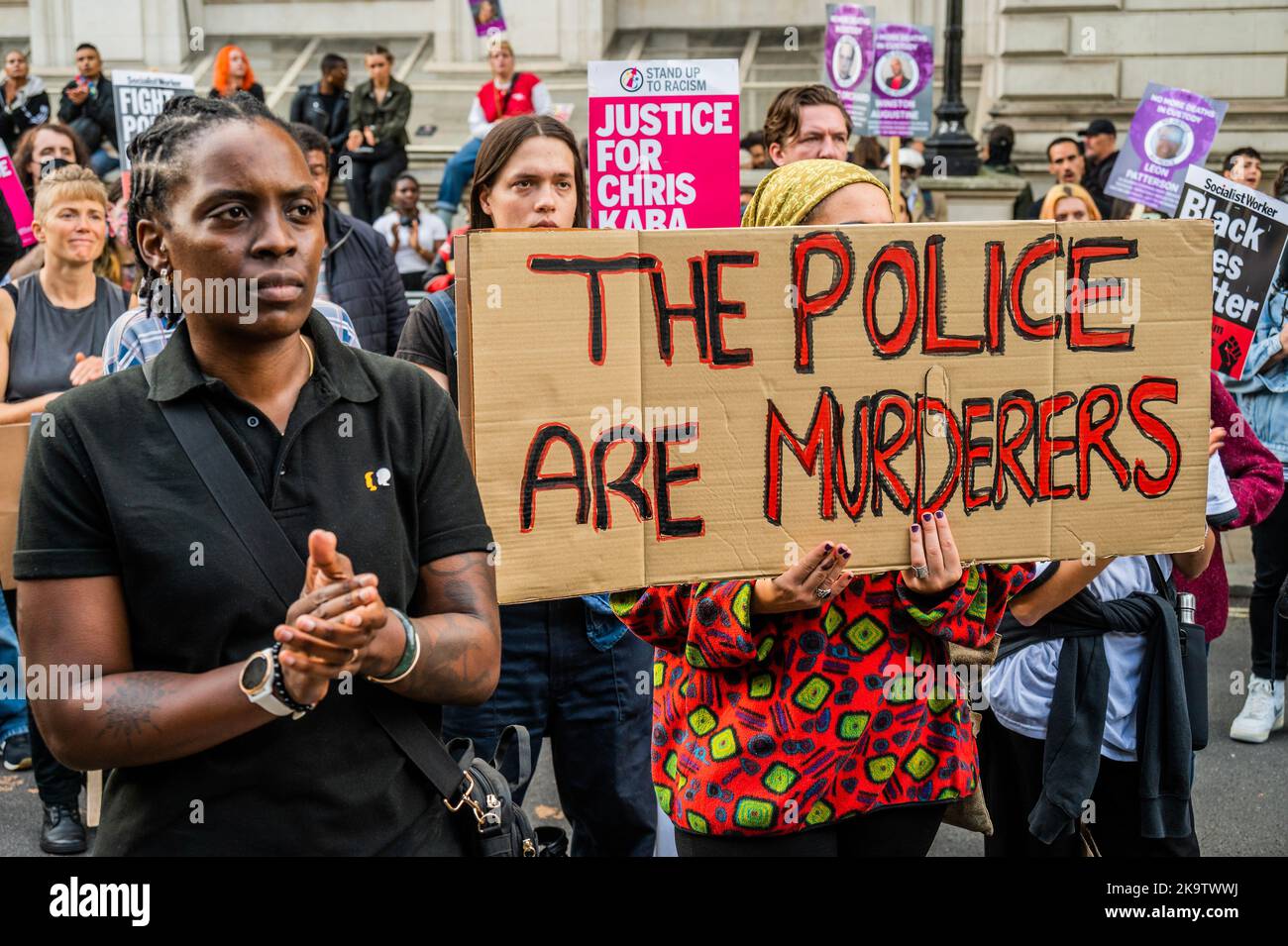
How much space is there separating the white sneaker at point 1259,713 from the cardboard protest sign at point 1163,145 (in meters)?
2.28

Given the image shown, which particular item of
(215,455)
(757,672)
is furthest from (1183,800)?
(215,455)

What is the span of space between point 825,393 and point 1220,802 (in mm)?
3511

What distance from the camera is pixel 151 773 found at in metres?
1.98

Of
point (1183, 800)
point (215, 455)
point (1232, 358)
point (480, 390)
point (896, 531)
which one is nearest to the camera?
point (215, 455)

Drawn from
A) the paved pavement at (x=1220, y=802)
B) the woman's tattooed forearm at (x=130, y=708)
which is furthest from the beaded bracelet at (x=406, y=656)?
the paved pavement at (x=1220, y=802)

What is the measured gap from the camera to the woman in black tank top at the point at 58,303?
523 centimetres

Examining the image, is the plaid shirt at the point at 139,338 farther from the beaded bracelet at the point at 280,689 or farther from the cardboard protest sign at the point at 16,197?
the cardboard protest sign at the point at 16,197

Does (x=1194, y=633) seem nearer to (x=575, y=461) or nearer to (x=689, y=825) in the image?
(x=689, y=825)

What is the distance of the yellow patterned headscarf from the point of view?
2689 millimetres

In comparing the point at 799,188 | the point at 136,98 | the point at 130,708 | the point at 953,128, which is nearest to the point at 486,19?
the point at 953,128

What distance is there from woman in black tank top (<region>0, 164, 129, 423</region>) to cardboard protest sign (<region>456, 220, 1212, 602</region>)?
3.18 m

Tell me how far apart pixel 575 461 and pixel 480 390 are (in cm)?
20

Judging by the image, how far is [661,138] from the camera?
4.93 m

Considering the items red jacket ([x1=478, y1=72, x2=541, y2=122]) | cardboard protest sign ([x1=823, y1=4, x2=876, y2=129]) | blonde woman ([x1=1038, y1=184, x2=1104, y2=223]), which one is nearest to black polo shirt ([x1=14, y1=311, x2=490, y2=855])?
blonde woman ([x1=1038, y1=184, x2=1104, y2=223])
